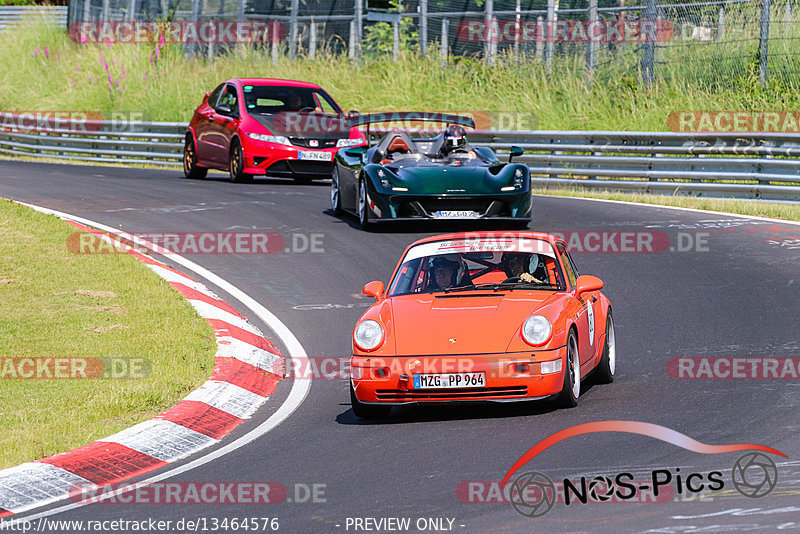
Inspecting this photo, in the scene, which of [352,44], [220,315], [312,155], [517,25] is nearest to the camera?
[220,315]

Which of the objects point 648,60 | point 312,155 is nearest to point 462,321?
point 312,155

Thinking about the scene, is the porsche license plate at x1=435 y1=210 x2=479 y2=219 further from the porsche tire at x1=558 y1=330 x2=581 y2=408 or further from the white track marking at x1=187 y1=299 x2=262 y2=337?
the porsche tire at x1=558 y1=330 x2=581 y2=408

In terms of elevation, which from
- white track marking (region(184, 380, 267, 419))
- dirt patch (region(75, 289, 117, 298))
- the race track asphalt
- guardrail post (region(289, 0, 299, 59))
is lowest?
white track marking (region(184, 380, 267, 419))

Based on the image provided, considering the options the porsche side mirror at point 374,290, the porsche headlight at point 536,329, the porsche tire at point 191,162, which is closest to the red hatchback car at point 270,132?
the porsche tire at point 191,162

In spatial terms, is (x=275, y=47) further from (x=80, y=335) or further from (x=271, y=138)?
(x=80, y=335)

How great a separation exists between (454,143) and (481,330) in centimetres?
834

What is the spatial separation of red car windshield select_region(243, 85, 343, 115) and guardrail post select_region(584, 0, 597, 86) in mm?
5547

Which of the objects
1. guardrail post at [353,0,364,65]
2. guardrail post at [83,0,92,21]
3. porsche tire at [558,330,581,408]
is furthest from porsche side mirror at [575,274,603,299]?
guardrail post at [83,0,92,21]

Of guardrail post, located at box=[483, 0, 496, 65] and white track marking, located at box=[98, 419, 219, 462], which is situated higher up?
guardrail post, located at box=[483, 0, 496, 65]

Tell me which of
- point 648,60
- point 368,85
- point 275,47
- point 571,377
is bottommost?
point 571,377

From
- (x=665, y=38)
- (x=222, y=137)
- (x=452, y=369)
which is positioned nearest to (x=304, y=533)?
(x=452, y=369)

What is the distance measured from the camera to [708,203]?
17.6m

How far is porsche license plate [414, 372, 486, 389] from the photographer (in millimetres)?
7535

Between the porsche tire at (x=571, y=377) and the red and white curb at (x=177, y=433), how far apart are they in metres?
2.10
